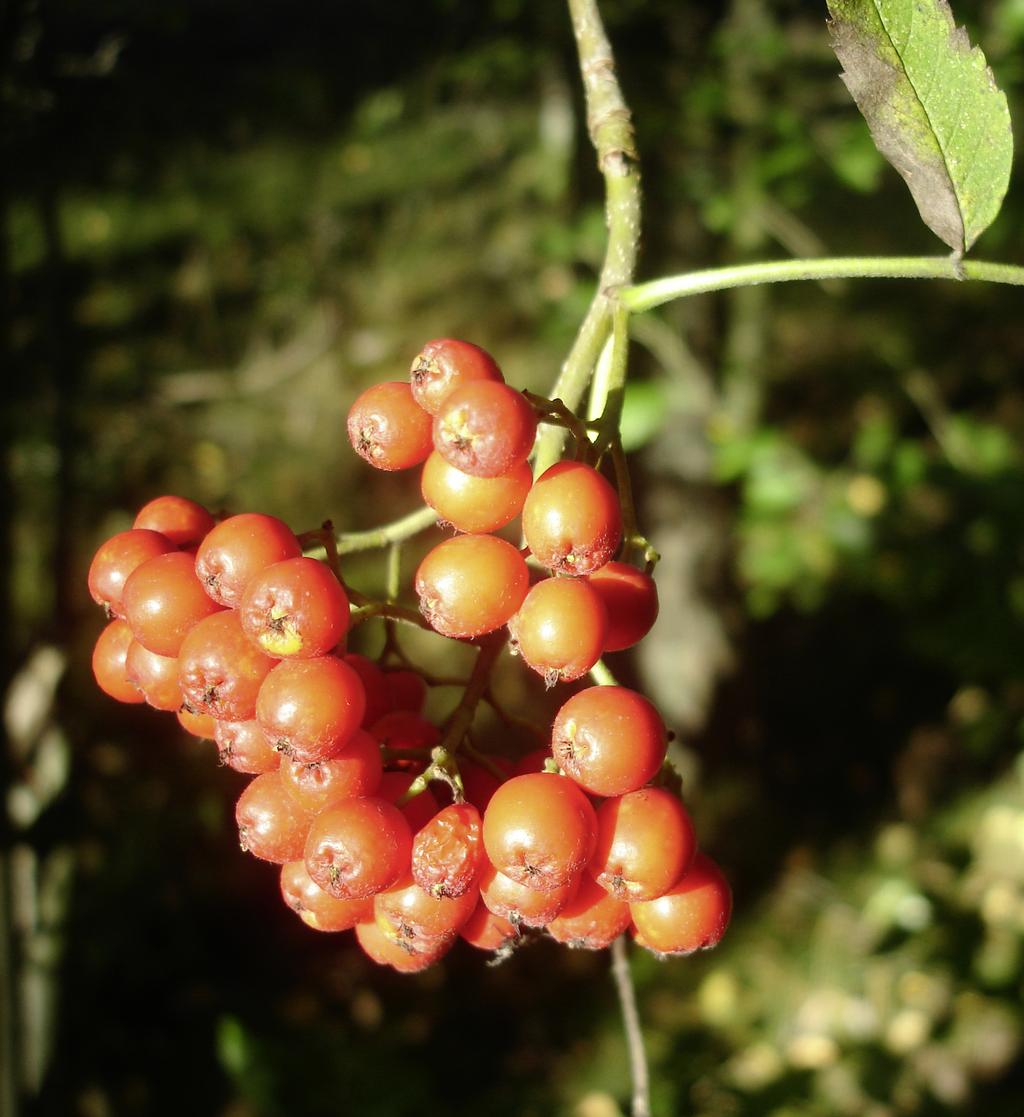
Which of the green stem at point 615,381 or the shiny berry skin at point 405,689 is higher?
the green stem at point 615,381

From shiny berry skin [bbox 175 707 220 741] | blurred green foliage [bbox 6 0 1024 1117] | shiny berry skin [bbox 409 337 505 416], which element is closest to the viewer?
shiny berry skin [bbox 409 337 505 416]

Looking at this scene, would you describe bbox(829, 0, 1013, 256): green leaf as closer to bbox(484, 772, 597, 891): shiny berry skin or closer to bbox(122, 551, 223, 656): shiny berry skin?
bbox(484, 772, 597, 891): shiny berry skin

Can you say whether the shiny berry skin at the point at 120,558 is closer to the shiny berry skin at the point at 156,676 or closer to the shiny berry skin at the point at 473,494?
the shiny berry skin at the point at 156,676

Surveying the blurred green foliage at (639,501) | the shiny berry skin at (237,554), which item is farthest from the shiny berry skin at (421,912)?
the blurred green foliage at (639,501)

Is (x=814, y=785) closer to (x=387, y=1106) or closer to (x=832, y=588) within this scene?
(x=832, y=588)

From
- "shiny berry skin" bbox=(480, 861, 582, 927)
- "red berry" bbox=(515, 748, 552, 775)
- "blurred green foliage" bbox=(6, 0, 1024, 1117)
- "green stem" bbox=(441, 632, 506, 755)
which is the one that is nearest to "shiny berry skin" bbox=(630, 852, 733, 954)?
"shiny berry skin" bbox=(480, 861, 582, 927)

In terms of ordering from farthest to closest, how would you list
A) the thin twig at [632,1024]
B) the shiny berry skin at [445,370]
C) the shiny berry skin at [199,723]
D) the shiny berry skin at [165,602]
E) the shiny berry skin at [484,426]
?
the thin twig at [632,1024] → the shiny berry skin at [199,723] → the shiny berry skin at [165,602] → the shiny berry skin at [445,370] → the shiny berry skin at [484,426]

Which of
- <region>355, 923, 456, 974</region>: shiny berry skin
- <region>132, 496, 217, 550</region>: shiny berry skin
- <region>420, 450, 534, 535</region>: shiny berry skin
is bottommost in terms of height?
<region>355, 923, 456, 974</region>: shiny berry skin
